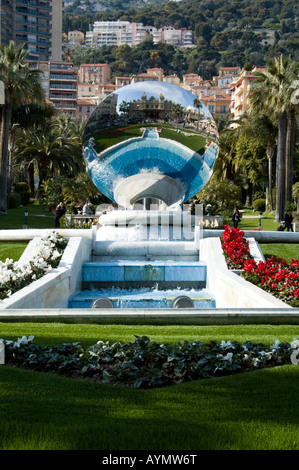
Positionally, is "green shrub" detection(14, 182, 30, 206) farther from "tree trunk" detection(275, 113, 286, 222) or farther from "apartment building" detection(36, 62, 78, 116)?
"apartment building" detection(36, 62, 78, 116)

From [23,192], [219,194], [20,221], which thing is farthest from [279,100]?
[23,192]

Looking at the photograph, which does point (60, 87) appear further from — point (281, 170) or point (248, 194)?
point (281, 170)

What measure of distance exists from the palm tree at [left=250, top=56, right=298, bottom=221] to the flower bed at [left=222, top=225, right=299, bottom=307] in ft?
84.5

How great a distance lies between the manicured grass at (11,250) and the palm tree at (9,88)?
23.0m

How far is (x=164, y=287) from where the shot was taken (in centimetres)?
1388

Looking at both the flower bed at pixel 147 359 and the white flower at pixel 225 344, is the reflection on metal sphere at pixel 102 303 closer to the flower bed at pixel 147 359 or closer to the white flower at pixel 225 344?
the flower bed at pixel 147 359

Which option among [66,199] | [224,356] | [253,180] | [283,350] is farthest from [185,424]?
[253,180]

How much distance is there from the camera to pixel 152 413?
458 centimetres

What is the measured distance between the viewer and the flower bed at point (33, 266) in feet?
35.7

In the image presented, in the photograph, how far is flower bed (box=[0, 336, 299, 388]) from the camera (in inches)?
220

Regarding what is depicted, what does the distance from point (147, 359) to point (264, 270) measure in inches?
244

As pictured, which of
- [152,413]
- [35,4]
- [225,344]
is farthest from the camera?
[35,4]

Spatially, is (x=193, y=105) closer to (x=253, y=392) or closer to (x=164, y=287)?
(x=164, y=287)

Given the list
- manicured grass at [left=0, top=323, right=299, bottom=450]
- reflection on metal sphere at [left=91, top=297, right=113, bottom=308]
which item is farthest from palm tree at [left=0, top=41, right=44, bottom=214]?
manicured grass at [left=0, top=323, right=299, bottom=450]
